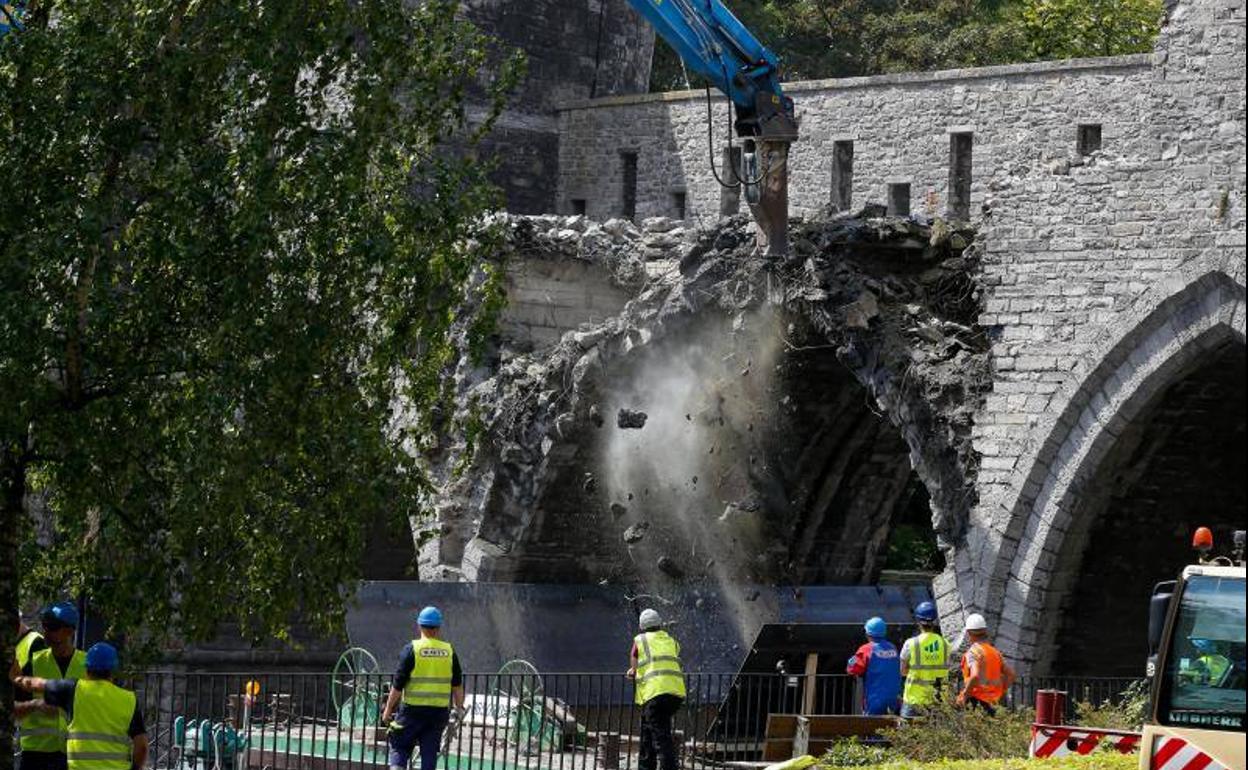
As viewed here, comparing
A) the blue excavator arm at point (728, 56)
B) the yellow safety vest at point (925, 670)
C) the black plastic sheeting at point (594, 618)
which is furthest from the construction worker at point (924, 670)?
the blue excavator arm at point (728, 56)

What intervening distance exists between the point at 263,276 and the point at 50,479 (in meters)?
1.57

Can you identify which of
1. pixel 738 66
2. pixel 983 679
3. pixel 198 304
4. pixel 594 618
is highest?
pixel 738 66

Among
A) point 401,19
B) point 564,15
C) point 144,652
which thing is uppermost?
point 564,15

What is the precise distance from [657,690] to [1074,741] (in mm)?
2904

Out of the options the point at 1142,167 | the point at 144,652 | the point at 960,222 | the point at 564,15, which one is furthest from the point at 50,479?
the point at 564,15

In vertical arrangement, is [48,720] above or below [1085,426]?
below

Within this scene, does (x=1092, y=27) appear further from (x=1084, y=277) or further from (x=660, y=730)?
(x=660, y=730)

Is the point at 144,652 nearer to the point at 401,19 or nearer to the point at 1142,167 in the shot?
the point at 401,19

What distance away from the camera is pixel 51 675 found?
12.4 meters

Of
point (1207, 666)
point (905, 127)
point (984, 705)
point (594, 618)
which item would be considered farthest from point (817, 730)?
point (594, 618)

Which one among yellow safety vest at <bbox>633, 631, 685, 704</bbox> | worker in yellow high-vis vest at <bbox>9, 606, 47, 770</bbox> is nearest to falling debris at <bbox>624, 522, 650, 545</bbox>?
yellow safety vest at <bbox>633, 631, 685, 704</bbox>

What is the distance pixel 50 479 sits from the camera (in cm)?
1315

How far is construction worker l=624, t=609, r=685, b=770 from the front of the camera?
599 inches

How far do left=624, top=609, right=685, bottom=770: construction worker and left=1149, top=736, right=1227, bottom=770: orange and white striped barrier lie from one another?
4247mm
